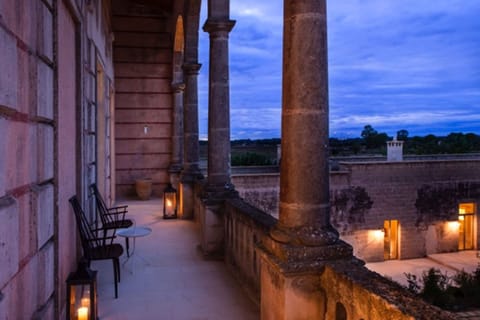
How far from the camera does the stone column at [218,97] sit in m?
5.93

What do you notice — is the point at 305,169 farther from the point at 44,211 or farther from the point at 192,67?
the point at 192,67

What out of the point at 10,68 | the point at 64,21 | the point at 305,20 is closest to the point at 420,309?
the point at 305,20

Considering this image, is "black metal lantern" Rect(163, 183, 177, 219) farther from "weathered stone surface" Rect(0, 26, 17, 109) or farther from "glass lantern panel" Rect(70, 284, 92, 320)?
"weathered stone surface" Rect(0, 26, 17, 109)

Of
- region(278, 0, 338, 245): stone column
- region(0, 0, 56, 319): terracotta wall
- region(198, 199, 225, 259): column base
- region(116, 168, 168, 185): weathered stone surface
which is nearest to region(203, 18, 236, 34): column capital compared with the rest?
region(198, 199, 225, 259): column base

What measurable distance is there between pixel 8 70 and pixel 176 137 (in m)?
10.3

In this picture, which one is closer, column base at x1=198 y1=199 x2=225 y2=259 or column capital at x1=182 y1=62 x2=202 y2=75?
column base at x1=198 y1=199 x2=225 y2=259

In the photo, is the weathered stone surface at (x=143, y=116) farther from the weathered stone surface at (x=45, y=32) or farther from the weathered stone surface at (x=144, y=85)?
the weathered stone surface at (x=45, y=32)

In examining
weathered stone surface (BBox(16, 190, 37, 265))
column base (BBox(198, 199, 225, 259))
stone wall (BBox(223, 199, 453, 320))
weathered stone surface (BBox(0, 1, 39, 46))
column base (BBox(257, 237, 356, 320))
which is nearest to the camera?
stone wall (BBox(223, 199, 453, 320))

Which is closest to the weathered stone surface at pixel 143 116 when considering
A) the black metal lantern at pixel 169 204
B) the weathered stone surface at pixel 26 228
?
the black metal lantern at pixel 169 204

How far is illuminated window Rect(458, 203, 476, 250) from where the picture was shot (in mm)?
18203

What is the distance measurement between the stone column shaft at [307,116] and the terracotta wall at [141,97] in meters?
10.2

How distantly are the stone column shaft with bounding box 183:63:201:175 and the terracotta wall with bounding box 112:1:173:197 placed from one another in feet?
12.5

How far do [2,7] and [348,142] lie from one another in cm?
4025

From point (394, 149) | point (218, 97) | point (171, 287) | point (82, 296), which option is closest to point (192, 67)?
point (218, 97)
